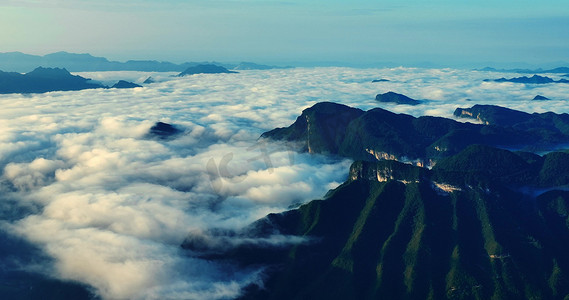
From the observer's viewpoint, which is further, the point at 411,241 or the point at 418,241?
the point at 411,241

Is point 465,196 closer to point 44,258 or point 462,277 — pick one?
point 462,277

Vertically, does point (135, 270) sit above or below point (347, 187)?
below

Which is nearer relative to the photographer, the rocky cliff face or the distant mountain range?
the rocky cliff face

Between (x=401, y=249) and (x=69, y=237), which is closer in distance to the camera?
(x=401, y=249)

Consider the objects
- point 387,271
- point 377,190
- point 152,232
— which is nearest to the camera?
point 387,271

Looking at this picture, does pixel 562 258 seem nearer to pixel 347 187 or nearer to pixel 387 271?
pixel 387 271

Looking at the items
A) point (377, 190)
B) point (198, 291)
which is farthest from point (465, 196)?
point (198, 291)

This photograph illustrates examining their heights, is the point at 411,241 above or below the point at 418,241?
below

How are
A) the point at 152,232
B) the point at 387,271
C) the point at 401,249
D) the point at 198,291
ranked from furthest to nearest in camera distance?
1. the point at 152,232
2. the point at 401,249
3. the point at 387,271
4. the point at 198,291

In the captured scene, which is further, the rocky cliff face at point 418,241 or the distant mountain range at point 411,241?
the distant mountain range at point 411,241

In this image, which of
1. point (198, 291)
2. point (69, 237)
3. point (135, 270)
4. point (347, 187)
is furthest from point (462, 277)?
point (69, 237)
